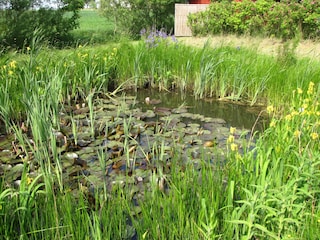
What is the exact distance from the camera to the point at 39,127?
2.69 m

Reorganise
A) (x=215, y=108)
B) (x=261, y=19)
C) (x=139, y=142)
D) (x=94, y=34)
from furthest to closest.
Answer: (x=94, y=34) → (x=261, y=19) → (x=215, y=108) → (x=139, y=142)

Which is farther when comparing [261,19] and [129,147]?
[261,19]

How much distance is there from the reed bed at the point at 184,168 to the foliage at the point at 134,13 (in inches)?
285

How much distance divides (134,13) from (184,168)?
36.1ft

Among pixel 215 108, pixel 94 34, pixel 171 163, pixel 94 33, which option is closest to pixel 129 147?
pixel 171 163

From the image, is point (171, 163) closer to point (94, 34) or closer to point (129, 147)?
point (129, 147)

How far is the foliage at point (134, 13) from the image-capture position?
42.8 ft

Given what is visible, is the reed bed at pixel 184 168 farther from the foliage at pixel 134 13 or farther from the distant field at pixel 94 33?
the foliage at pixel 134 13

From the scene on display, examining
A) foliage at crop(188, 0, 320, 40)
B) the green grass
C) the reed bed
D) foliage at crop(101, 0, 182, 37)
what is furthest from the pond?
foliage at crop(101, 0, 182, 37)

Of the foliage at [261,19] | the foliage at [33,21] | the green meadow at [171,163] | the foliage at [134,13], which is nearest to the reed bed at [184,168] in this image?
the green meadow at [171,163]

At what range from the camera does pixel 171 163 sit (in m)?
2.65

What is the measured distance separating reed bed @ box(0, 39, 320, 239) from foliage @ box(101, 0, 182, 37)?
7.23 metres

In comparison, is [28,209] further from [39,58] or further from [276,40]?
[276,40]

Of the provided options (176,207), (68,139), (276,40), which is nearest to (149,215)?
(176,207)
